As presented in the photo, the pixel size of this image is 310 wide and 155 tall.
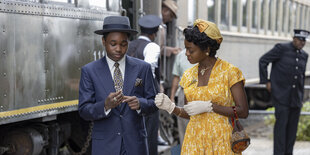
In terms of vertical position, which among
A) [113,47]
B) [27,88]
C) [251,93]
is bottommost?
[251,93]

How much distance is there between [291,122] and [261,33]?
7617 mm

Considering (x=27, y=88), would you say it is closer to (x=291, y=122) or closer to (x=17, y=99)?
(x=17, y=99)

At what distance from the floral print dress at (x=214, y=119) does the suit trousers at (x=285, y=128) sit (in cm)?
408

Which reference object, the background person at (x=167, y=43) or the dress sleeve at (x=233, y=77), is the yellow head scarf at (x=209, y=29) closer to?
the dress sleeve at (x=233, y=77)

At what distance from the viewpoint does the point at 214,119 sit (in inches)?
134

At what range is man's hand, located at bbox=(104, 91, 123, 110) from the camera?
3.30m

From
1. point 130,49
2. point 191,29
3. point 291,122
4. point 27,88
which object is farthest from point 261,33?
point 191,29

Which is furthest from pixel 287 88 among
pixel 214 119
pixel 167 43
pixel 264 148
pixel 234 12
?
pixel 234 12

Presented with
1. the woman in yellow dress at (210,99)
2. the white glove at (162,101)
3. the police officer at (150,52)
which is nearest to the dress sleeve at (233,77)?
the woman in yellow dress at (210,99)

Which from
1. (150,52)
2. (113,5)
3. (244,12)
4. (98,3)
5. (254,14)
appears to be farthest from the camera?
(254,14)

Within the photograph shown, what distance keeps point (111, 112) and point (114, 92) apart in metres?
0.16

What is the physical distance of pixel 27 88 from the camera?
15.8 ft

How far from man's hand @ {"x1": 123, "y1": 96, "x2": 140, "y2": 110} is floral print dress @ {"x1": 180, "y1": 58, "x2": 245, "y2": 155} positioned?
13.3 inches

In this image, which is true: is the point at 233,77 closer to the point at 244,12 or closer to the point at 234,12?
the point at 234,12
